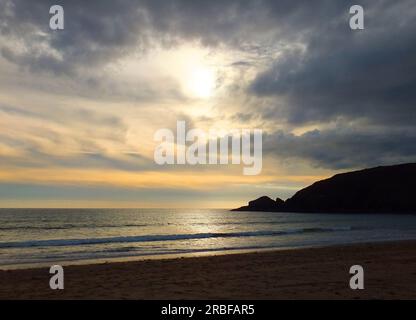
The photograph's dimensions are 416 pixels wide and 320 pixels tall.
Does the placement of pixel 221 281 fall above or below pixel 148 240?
above

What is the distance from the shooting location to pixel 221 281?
559 inches

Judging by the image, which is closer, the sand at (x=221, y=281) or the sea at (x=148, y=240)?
the sand at (x=221, y=281)

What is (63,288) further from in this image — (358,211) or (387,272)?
(358,211)

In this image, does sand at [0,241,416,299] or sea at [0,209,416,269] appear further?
sea at [0,209,416,269]

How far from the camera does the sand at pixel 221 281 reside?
38.4 feet

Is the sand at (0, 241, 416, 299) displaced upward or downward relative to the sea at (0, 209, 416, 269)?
upward

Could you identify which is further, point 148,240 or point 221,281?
point 148,240

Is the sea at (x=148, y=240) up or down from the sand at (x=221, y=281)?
down

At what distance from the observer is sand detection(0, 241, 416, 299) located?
11.7 metres
